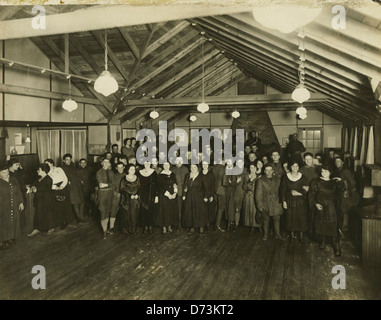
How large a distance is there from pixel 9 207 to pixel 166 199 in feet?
9.93

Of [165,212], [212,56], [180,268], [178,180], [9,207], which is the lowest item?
[180,268]

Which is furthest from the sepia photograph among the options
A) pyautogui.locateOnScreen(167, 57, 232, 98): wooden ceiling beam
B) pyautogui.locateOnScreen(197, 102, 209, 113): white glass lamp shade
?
pyautogui.locateOnScreen(197, 102, 209, 113): white glass lamp shade

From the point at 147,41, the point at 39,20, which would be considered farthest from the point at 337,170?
the point at 39,20

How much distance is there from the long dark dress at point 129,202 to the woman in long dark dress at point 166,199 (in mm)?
469

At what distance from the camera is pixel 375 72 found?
5004 mm

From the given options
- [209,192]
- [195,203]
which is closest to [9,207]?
[195,203]

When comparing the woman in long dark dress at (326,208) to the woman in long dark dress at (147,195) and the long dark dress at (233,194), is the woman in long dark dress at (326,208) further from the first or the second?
the woman in long dark dress at (147,195)

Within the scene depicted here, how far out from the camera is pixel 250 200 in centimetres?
735

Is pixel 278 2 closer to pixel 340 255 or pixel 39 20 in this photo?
pixel 39 20

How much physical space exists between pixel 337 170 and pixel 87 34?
6743 millimetres

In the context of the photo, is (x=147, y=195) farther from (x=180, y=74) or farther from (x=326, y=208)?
(x=180, y=74)

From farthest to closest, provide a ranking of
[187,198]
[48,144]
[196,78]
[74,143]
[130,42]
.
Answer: [74,143], [196,78], [48,144], [130,42], [187,198]

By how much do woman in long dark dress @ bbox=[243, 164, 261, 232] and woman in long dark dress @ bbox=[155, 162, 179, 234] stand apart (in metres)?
1.50
